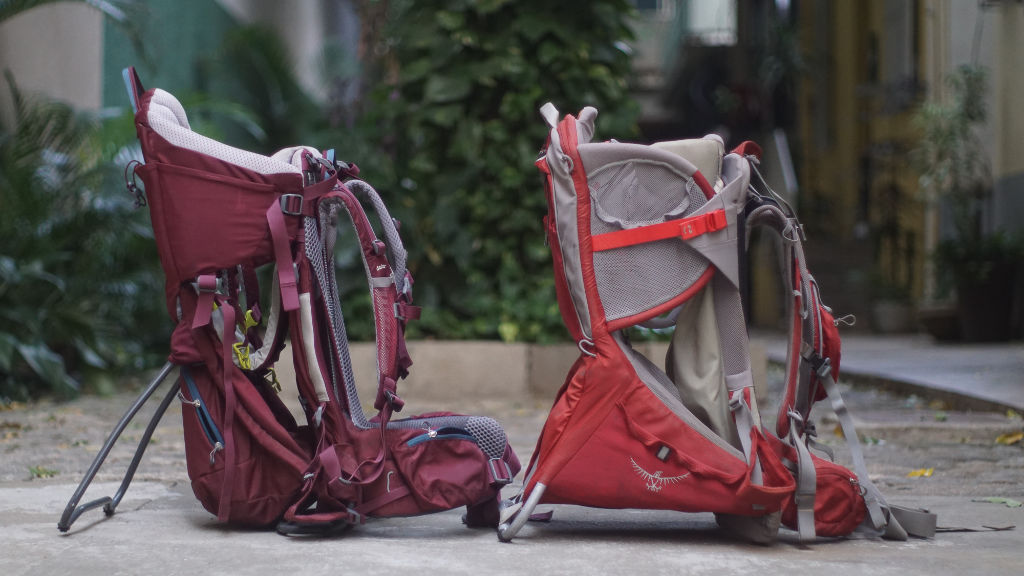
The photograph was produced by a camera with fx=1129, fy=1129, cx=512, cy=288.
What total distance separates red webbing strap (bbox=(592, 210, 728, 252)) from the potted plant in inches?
316

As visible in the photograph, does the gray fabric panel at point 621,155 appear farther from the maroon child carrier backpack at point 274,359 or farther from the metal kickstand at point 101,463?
the metal kickstand at point 101,463

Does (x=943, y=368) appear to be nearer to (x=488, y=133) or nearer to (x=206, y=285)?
(x=488, y=133)

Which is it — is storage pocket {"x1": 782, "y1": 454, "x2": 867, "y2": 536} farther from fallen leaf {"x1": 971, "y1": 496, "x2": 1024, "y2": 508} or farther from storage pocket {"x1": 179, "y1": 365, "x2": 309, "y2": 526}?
storage pocket {"x1": 179, "y1": 365, "x2": 309, "y2": 526}

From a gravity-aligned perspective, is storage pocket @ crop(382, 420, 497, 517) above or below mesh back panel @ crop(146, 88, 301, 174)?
below

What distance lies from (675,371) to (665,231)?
0.36 m

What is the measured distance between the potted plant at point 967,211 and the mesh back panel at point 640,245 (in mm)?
8038

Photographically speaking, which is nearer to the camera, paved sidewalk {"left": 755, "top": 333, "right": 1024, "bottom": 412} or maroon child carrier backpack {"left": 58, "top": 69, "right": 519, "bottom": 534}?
maroon child carrier backpack {"left": 58, "top": 69, "right": 519, "bottom": 534}

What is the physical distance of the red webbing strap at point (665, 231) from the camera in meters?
2.66

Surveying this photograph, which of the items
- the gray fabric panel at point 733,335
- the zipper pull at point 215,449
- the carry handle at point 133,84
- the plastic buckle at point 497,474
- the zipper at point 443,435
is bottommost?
the plastic buckle at point 497,474

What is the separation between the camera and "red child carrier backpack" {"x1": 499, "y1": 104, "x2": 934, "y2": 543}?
2.62 m

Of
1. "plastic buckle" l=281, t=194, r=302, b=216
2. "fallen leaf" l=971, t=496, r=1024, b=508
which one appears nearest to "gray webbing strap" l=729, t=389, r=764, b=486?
"fallen leaf" l=971, t=496, r=1024, b=508

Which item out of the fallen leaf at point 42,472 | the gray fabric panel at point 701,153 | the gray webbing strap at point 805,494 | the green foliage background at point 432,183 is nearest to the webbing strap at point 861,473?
the gray webbing strap at point 805,494

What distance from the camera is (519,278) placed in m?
6.30

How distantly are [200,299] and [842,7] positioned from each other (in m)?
16.5
